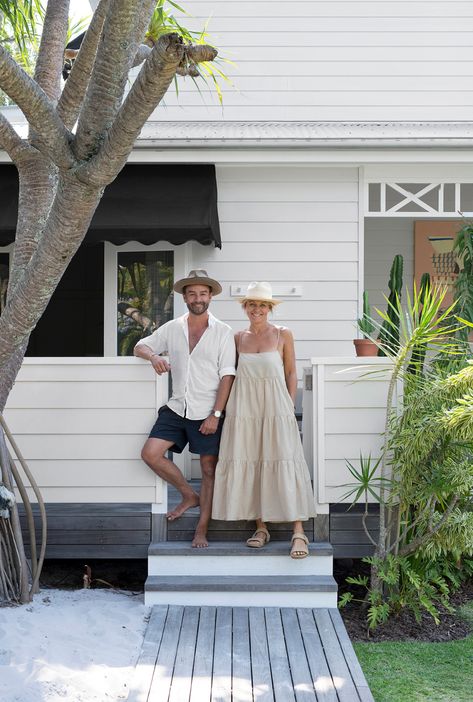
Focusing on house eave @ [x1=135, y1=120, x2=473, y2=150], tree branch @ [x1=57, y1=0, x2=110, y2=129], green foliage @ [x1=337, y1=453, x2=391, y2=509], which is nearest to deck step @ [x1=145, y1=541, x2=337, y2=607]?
green foliage @ [x1=337, y1=453, x2=391, y2=509]

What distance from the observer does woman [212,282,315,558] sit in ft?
16.8

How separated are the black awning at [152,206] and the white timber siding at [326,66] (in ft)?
4.33

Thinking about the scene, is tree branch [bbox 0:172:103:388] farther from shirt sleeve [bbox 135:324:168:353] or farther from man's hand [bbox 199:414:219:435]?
man's hand [bbox 199:414:219:435]

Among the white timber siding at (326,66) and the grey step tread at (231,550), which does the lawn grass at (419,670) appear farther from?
the white timber siding at (326,66)

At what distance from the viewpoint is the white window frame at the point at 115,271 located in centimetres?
728

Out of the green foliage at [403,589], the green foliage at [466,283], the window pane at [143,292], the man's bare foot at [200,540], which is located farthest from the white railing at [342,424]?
the window pane at [143,292]

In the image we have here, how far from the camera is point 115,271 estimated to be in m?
7.36

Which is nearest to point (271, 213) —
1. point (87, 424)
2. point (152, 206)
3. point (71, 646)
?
point (152, 206)

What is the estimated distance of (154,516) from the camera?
545cm

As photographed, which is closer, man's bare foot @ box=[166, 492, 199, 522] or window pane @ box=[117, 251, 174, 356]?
man's bare foot @ box=[166, 492, 199, 522]

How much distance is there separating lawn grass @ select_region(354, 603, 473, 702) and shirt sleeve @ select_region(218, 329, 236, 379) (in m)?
1.75

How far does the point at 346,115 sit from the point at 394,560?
4.65 m

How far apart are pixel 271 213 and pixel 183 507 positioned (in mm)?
2971

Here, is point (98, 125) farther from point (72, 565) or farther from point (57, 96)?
point (72, 565)
